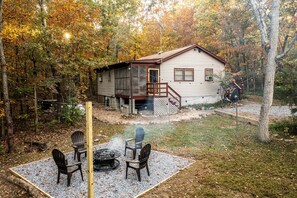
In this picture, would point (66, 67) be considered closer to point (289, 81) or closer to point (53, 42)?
point (53, 42)

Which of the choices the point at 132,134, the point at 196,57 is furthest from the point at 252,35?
the point at 132,134

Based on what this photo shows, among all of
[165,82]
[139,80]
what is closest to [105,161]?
[139,80]

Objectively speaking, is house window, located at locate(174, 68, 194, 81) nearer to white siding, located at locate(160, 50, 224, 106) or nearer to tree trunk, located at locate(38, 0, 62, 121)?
white siding, located at locate(160, 50, 224, 106)

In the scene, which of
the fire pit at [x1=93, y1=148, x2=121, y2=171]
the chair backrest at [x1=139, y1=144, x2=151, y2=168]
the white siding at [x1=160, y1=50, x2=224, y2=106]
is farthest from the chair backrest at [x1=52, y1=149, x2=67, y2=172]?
the white siding at [x1=160, y1=50, x2=224, y2=106]

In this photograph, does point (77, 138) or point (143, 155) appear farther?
point (77, 138)

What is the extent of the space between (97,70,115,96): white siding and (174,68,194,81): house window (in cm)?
570

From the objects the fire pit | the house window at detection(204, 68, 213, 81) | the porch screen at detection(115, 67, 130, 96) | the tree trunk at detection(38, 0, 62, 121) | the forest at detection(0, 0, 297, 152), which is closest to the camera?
the fire pit

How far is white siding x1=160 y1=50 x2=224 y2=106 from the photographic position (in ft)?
56.2

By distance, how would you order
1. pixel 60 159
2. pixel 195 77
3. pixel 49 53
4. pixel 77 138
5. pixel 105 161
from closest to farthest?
pixel 60 159 → pixel 105 161 → pixel 77 138 → pixel 49 53 → pixel 195 77

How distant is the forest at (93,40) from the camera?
10.2 metres

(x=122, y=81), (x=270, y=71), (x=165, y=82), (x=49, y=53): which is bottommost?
(x=165, y=82)

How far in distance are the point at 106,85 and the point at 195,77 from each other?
338 inches

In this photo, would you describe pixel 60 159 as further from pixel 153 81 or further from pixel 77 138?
pixel 153 81

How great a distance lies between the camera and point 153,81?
16.6 m
